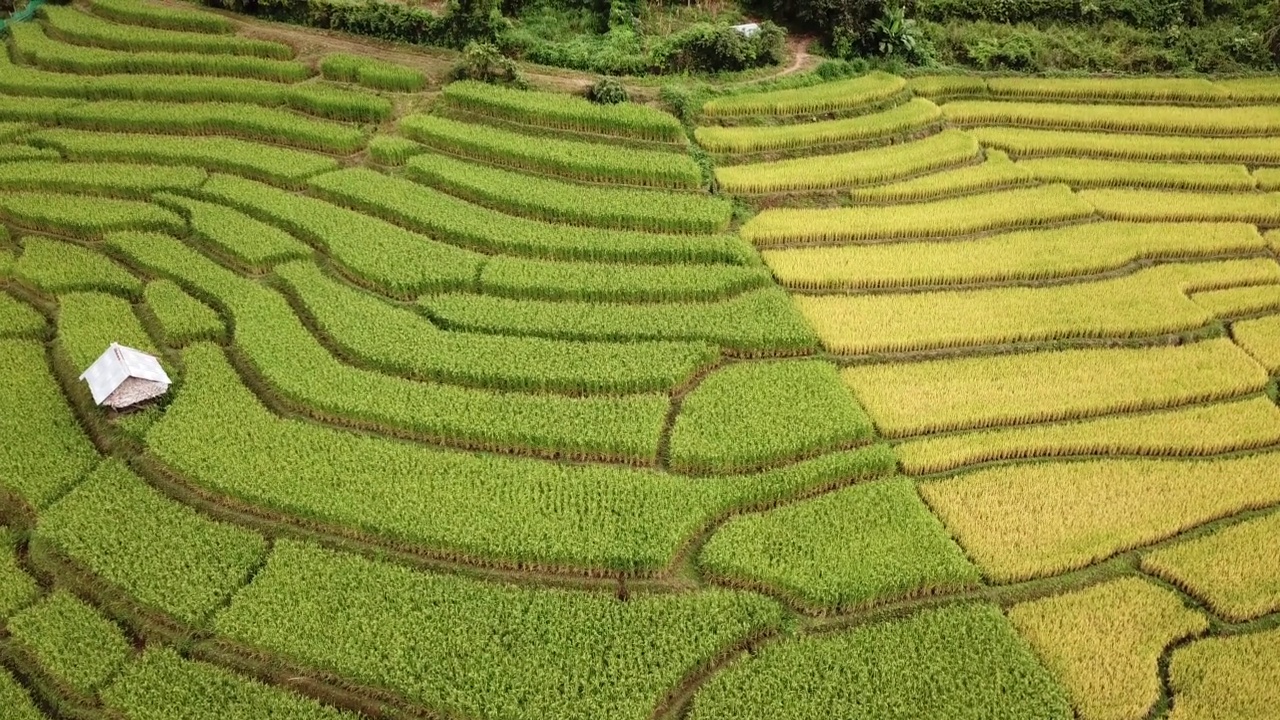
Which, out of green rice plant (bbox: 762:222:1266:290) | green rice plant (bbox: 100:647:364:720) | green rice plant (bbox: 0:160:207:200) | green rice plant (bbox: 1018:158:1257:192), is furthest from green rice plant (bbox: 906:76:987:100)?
green rice plant (bbox: 100:647:364:720)

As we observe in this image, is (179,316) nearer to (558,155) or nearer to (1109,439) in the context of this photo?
(558,155)

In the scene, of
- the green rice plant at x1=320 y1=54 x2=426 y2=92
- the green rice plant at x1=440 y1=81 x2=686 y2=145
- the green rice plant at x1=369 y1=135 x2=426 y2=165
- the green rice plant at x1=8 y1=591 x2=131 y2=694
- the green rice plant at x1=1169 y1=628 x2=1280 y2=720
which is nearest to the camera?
the green rice plant at x1=1169 y1=628 x2=1280 y2=720

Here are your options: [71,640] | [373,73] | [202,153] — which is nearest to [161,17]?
[373,73]

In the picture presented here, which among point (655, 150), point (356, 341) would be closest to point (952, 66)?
point (655, 150)

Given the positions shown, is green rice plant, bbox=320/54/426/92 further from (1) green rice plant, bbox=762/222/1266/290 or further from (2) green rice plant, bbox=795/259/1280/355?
(2) green rice plant, bbox=795/259/1280/355

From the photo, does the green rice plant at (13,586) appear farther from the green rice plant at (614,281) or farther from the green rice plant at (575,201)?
the green rice plant at (575,201)

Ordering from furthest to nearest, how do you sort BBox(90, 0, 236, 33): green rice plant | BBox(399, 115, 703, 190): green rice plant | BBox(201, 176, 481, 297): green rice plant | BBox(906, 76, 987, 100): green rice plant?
1. BBox(90, 0, 236, 33): green rice plant
2. BBox(906, 76, 987, 100): green rice plant
3. BBox(399, 115, 703, 190): green rice plant
4. BBox(201, 176, 481, 297): green rice plant

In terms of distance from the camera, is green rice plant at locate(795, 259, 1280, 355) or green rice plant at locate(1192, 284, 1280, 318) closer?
green rice plant at locate(795, 259, 1280, 355)
